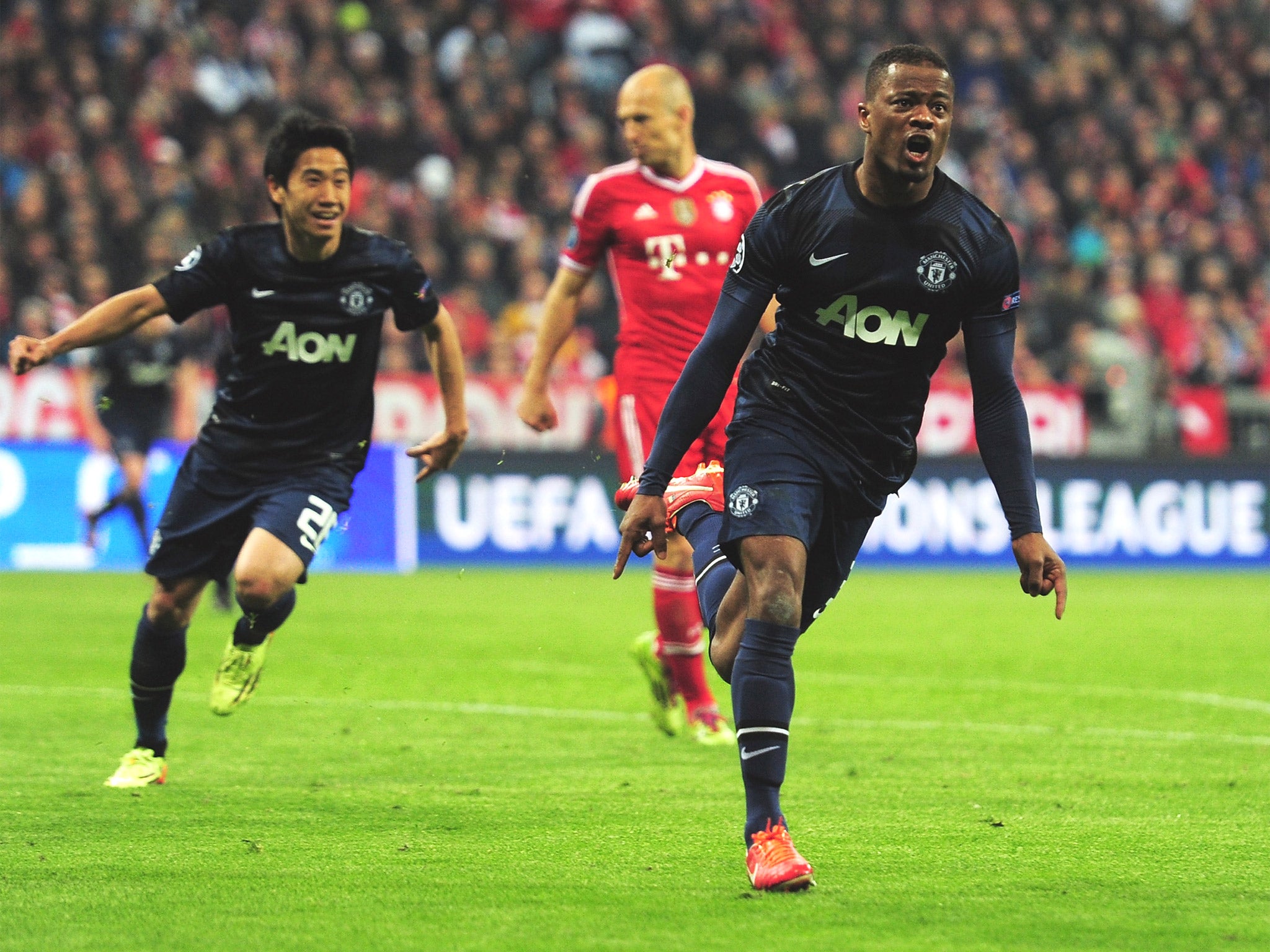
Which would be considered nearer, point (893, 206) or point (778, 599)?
point (778, 599)

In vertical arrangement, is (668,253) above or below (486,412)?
above

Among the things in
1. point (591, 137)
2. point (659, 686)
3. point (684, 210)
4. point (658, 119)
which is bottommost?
point (659, 686)

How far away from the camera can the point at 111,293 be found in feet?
53.8

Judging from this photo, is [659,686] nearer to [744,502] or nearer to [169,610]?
[169,610]

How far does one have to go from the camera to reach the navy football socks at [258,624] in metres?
6.61

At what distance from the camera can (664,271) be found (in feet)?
25.7

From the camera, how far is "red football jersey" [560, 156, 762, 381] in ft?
25.7

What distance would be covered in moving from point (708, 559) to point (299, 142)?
221 centimetres

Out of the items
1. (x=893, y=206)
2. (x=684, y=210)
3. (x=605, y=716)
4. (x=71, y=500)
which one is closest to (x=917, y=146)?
(x=893, y=206)

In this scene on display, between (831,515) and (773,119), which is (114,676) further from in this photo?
(773,119)

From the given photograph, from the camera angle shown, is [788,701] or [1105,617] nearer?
[788,701]

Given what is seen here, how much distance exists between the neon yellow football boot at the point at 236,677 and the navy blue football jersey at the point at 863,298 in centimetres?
226

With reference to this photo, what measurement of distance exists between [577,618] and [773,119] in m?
9.72

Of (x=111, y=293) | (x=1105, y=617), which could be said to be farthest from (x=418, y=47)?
(x=1105, y=617)
